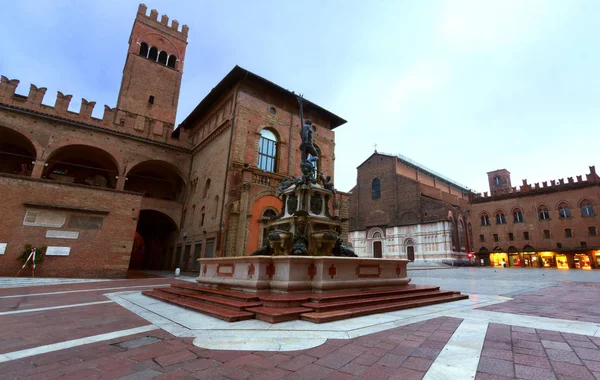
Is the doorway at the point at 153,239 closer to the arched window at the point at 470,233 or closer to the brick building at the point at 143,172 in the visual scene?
the brick building at the point at 143,172

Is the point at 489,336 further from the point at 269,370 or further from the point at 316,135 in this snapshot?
the point at 316,135

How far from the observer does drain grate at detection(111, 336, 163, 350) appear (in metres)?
3.45

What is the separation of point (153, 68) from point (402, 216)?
116ft

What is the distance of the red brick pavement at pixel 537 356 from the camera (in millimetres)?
2531

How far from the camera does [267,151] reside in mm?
21438

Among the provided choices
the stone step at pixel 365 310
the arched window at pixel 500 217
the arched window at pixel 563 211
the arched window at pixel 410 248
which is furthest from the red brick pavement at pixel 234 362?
the arched window at pixel 500 217

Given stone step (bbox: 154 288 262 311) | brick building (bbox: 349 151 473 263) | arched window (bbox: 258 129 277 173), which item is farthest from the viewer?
brick building (bbox: 349 151 473 263)

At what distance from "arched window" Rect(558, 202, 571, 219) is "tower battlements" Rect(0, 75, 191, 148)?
42.3 meters

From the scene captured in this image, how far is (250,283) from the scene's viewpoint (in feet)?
20.3

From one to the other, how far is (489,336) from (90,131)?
24986 millimetres

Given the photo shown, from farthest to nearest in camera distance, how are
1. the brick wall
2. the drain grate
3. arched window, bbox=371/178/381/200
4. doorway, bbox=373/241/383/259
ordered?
arched window, bbox=371/178/381/200 < doorway, bbox=373/241/383/259 < the brick wall < the drain grate

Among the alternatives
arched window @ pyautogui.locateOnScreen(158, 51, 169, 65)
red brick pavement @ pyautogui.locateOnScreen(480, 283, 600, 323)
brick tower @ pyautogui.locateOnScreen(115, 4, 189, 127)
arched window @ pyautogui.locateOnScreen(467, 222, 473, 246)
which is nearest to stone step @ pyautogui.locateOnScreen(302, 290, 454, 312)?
red brick pavement @ pyautogui.locateOnScreen(480, 283, 600, 323)

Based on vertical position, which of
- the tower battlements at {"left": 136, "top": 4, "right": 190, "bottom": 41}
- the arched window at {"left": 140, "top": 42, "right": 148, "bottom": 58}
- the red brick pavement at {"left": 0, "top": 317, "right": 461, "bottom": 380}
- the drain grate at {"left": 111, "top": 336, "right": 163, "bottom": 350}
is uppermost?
the tower battlements at {"left": 136, "top": 4, "right": 190, "bottom": 41}

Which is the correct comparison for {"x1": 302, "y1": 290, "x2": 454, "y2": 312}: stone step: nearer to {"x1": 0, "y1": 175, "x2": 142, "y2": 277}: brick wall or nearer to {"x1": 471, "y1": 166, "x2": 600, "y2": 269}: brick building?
{"x1": 0, "y1": 175, "x2": 142, "y2": 277}: brick wall
